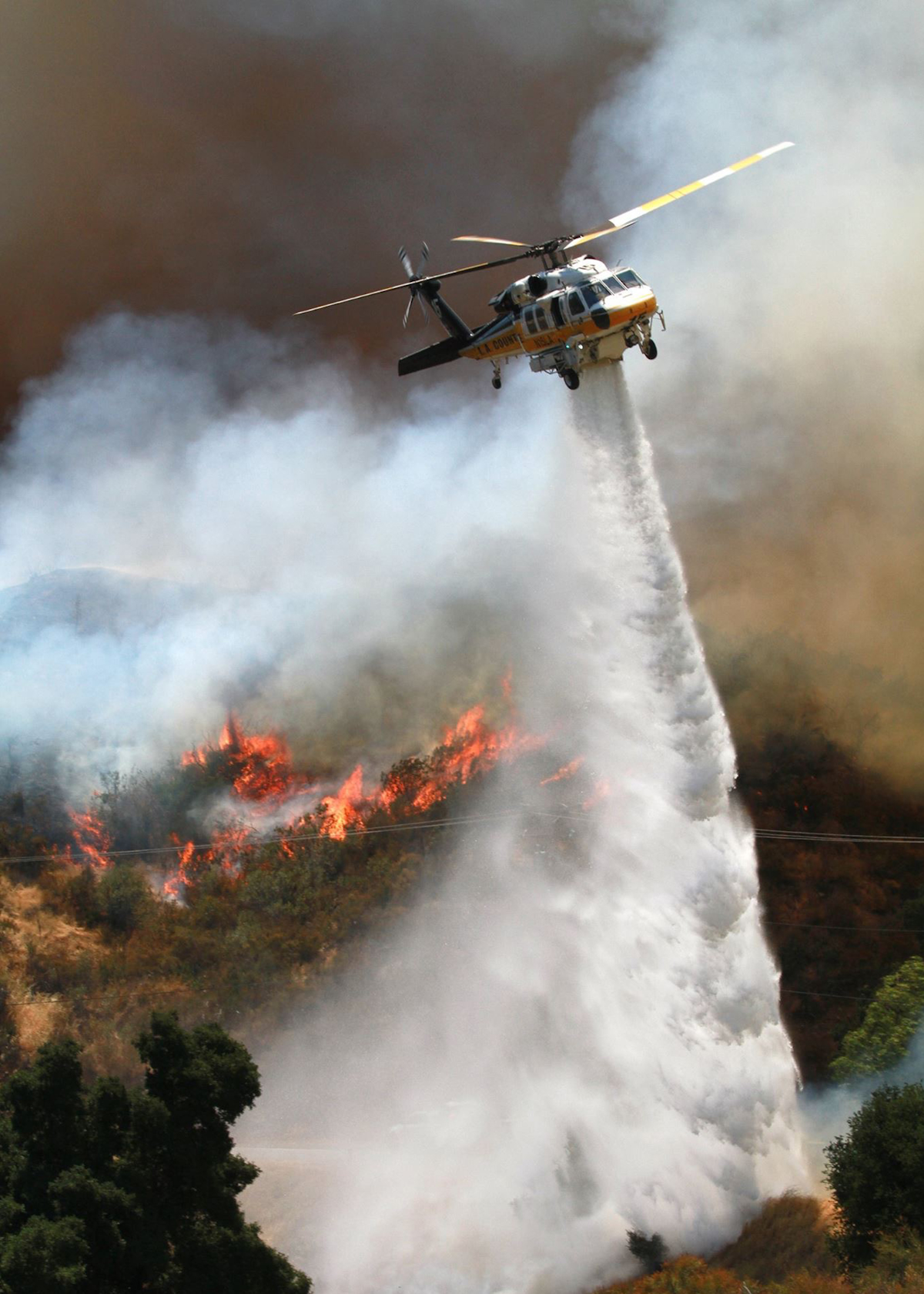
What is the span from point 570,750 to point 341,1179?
704 inches

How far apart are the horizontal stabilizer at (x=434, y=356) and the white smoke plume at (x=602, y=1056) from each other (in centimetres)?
384

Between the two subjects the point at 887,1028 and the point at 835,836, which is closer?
the point at 887,1028

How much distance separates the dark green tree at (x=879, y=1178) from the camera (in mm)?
26266

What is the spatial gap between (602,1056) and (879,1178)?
931 centimetres

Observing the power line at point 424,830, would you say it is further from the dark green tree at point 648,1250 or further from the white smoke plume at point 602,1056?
the dark green tree at point 648,1250

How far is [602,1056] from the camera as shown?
34.8 meters

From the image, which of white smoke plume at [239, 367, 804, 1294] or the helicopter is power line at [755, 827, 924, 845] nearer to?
white smoke plume at [239, 367, 804, 1294]

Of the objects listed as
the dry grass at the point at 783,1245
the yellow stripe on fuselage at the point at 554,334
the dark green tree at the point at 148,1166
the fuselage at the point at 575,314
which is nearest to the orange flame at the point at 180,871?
the yellow stripe on fuselage at the point at 554,334

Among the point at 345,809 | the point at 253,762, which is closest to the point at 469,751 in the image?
the point at 345,809

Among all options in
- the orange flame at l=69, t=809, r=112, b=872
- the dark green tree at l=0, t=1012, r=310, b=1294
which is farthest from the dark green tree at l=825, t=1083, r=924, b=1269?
the orange flame at l=69, t=809, r=112, b=872

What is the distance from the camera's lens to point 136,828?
5009cm

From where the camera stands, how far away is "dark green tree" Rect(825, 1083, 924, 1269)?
26.3 metres

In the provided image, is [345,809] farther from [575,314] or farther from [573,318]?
[575,314]

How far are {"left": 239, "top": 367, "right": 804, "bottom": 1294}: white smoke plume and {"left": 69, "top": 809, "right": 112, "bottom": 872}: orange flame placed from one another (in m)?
12.1
